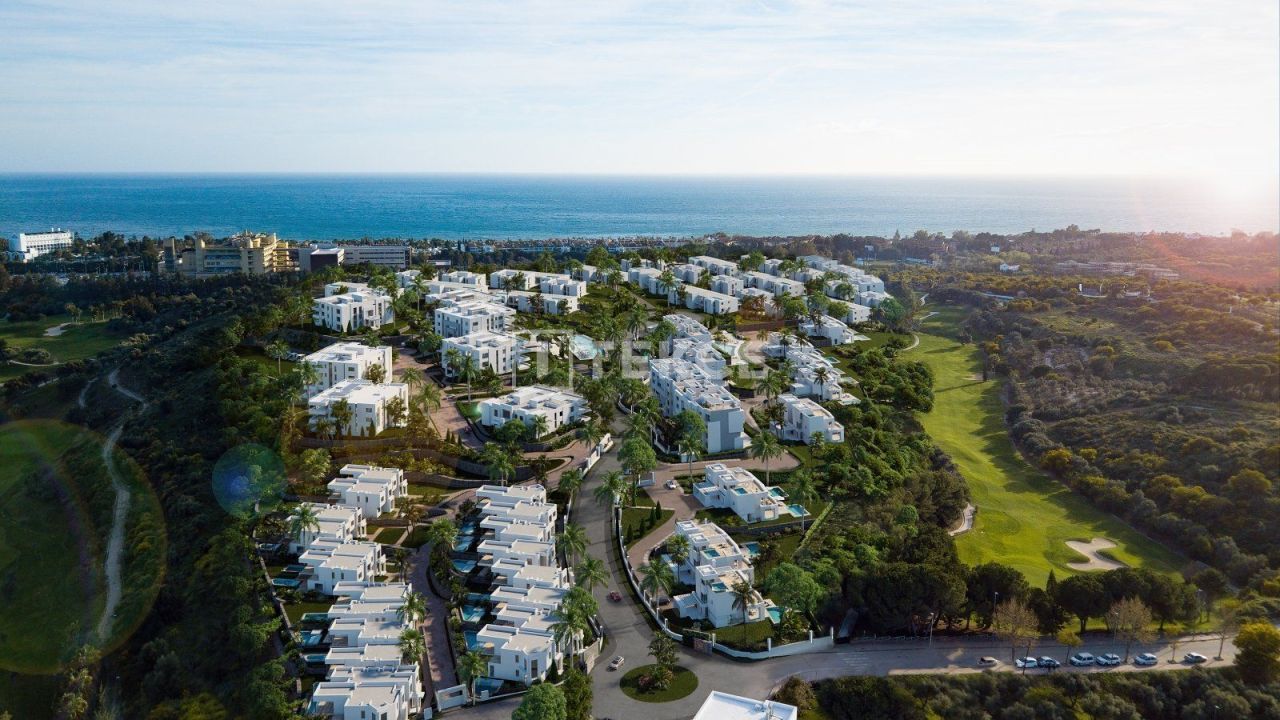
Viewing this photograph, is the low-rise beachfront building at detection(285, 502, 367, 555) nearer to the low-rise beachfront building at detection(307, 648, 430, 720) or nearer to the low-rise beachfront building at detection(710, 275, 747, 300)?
the low-rise beachfront building at detection(307, 648, 430, 720)

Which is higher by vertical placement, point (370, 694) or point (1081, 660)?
point (370, 694)

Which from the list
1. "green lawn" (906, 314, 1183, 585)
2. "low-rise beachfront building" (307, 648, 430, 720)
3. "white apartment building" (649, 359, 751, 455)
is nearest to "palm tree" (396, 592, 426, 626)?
"low-rise beachfront building" (307, 648, 430, 720)

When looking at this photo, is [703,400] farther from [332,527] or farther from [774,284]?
[774,284]

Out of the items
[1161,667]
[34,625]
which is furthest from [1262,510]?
[34,625]

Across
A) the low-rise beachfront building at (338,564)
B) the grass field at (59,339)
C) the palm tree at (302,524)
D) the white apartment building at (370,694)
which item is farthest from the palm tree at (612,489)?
the grass field at (59,339)

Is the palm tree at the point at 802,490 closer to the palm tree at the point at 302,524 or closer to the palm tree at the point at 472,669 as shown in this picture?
the palm tree at the point at 472,669

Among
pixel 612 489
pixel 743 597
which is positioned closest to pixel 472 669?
pixel 743 597

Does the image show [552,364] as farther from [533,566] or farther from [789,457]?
[533,566]
